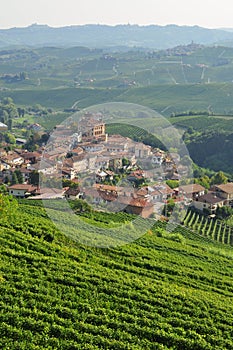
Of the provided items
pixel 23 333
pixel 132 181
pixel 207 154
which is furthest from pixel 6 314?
pixel 207 154

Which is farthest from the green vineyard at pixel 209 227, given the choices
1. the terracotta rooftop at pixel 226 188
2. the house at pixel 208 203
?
the terracotta rooftop at pixel 226 188

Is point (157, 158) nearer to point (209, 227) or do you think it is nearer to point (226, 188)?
point (209, 227)

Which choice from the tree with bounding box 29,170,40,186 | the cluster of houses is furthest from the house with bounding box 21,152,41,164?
the cluster of houses

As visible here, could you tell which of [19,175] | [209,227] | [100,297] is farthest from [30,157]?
[100,297]

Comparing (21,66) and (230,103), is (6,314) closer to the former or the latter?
(230,103)

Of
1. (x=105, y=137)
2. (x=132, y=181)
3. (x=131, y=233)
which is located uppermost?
(x=105, y=137)

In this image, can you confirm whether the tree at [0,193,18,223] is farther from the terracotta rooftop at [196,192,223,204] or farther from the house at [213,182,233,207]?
the house at [213,182,233,207]
